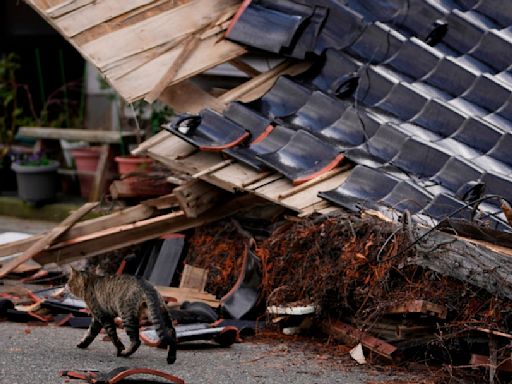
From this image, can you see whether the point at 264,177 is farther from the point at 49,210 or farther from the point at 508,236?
the point at 49,210

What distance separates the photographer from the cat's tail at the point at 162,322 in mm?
7887

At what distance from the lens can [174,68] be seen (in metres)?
10.1

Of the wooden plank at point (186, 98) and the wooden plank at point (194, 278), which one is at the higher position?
the wooden plank at point (186, 98)

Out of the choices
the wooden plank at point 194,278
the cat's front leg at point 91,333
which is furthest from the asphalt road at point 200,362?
the wooden plank at point 194,278

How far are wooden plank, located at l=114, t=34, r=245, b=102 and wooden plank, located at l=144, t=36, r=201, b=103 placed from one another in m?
0.03

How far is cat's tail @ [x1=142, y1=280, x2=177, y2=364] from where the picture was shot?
7887mm

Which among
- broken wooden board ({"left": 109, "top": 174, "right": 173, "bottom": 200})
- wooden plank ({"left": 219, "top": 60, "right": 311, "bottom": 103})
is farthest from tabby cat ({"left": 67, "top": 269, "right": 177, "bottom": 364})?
broken wooden board ({"left": 109, "top": 174, "right": 173, "bottom": 200})

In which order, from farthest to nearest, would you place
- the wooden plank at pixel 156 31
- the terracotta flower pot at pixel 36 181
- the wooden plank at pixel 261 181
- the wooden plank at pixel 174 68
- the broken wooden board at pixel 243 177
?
the terracotta flower pot at pixel 36 181
the wooden plank at pixel 156 31
the wooden plank at pixel 174 68
the wooden plank at pixel 261 181
the broken wooden board at pixel 243 177

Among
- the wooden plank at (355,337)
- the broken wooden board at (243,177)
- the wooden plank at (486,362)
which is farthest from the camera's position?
the broken wooden board at (243,177)

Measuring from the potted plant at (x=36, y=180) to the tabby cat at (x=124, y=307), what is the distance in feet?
25.8

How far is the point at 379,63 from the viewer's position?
10.2 meters

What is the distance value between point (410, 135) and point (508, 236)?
2001 millimetres

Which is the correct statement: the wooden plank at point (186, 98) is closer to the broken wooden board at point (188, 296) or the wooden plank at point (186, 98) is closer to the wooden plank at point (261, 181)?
the wooden plank at point (261, 181)

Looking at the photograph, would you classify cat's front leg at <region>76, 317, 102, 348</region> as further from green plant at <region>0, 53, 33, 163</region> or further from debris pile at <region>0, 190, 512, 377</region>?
green plant at <region>0, 53, 33, 163</region>
